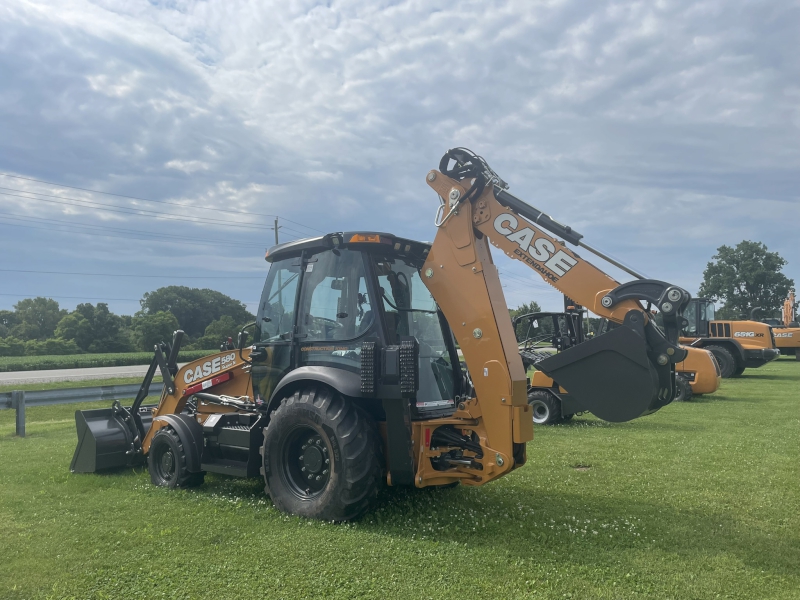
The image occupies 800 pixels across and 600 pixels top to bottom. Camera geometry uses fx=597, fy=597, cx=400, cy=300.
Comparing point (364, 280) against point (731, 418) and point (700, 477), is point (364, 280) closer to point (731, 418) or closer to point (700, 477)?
point (700, 477)

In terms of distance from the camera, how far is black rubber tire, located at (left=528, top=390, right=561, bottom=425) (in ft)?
38.9

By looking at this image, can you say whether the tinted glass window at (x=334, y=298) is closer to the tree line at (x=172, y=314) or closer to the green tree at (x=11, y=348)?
A: the tree line at (x=172, y=314)

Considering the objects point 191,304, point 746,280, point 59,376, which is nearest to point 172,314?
point 191,304

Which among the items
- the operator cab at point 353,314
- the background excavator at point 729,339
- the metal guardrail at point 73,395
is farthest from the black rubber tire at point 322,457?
the background excavator at point 729,339

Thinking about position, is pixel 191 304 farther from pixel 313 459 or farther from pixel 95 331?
pixel 313 459

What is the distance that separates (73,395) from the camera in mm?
12430

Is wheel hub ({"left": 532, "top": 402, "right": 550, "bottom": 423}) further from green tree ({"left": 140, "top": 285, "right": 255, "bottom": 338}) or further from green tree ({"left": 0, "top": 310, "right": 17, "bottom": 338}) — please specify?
green tree ({"left": 0, "top": 310, "right": 17, "bottom": 338})

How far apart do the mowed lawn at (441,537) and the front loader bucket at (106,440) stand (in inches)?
8.4

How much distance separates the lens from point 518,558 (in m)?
4.41

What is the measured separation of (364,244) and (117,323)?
48797mm

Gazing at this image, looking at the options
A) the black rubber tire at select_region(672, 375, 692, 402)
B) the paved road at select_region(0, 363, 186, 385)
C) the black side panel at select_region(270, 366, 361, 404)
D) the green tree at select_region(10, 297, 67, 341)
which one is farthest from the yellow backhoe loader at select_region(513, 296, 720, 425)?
the green tree at select_region(10, 297, 67, 341)

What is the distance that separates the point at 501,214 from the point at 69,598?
14.3 feet

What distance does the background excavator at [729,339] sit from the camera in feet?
71.4

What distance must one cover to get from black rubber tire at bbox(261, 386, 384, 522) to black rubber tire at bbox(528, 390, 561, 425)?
7.33 metres
